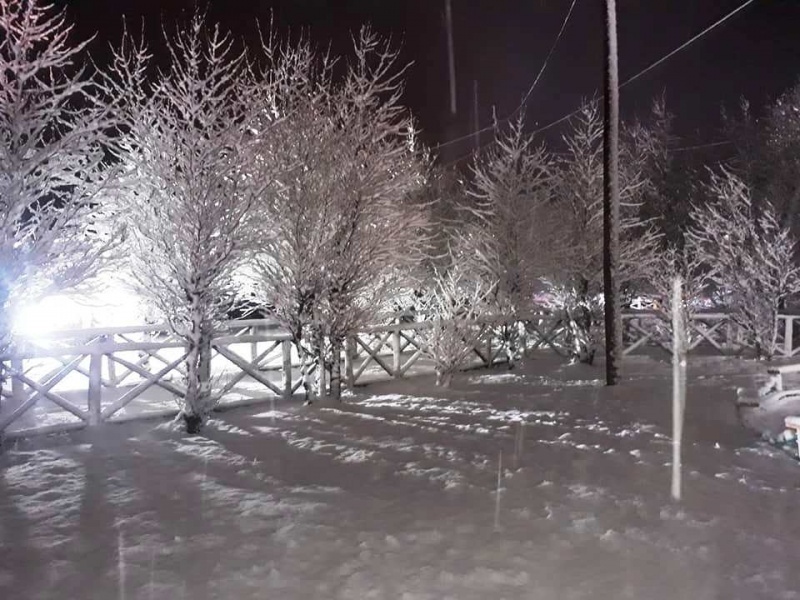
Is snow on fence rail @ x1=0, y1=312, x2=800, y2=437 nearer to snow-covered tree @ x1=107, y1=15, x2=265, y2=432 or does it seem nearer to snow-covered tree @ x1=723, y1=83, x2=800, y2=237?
snow-covered tree @ x1=107, y1=15, x2=265, y2=432

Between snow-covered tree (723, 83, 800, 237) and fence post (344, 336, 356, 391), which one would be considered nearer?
fence post (344, 336, 356, 391)

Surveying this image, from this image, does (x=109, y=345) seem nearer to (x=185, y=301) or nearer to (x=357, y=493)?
(x=185, y=301)

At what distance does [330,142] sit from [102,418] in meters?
4.77

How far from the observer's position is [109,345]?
24.0ft

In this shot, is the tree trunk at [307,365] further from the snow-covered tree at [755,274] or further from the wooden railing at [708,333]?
the snow-covered tree at [755,274]

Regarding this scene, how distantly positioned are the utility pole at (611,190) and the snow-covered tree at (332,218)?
3426mm

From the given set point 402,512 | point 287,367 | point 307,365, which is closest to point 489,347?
point 307,365

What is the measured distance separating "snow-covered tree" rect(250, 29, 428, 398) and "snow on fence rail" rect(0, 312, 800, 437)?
677 mm

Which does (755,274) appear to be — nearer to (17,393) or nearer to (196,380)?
(196,380)

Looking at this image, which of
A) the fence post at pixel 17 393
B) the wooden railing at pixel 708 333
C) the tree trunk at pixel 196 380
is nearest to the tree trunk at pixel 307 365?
the tree trunk at pixel 196 380

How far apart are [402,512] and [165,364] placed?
7.18 metres

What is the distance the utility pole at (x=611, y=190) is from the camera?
10227 mm

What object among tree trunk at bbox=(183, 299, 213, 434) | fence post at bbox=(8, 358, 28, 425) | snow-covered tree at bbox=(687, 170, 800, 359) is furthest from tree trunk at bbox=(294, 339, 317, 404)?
snow-covered tree at bbox=(687, 170, 800, 359)

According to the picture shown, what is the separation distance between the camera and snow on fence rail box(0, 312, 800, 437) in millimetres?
7199
